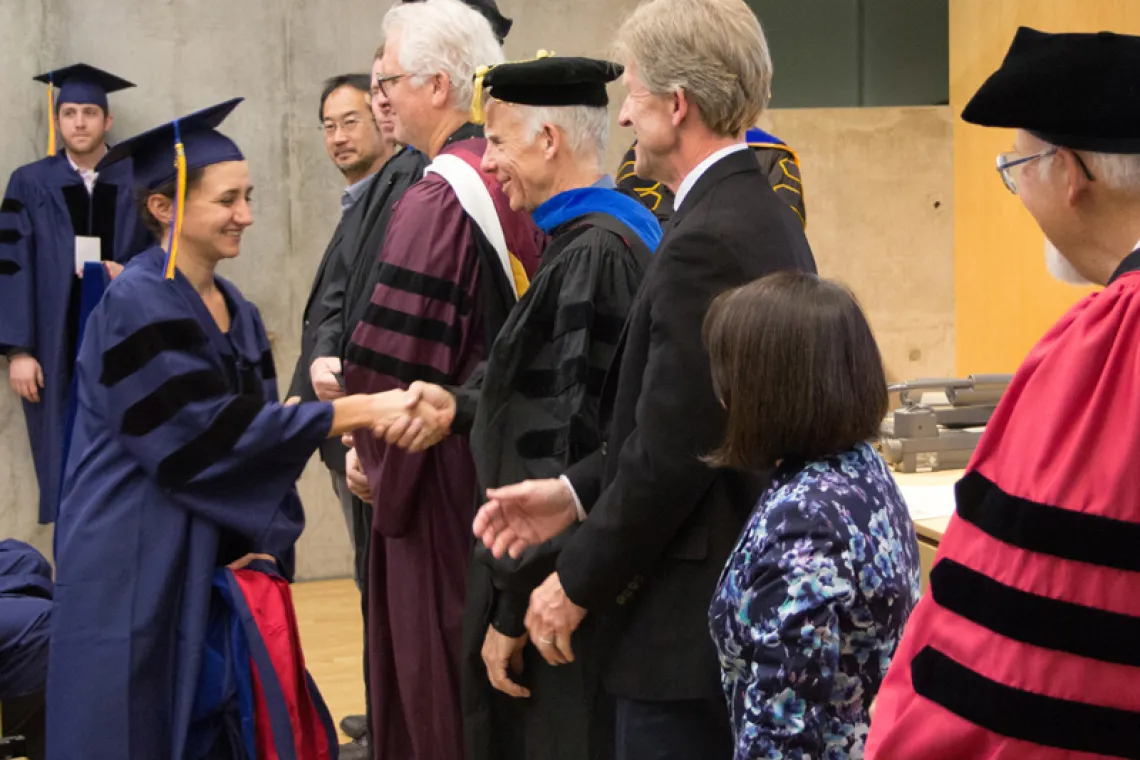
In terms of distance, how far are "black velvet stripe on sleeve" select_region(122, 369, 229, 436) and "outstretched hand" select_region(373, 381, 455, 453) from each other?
40 centimetres

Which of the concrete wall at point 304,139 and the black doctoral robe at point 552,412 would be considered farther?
the concrete wall at point 304,139

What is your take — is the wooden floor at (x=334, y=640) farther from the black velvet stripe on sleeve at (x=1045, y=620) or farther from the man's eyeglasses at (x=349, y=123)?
the black velvet stripe on sleeve at (x=1045, y=620)

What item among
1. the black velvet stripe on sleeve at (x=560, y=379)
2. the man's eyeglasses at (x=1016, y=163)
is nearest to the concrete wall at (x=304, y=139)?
the black velvet stripe on sleeve at (x=560, y=379)

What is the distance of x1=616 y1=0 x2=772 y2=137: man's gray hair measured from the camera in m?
2.09

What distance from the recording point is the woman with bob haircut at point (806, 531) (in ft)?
5.22

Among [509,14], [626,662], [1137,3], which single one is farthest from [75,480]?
[509,14]

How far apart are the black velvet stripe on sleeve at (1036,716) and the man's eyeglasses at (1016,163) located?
51 cm

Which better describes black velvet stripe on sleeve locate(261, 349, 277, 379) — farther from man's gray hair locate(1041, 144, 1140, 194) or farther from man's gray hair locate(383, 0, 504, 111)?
man's gray hair locate(1041, 144, 1140, 194)

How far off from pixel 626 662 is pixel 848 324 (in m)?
0.66

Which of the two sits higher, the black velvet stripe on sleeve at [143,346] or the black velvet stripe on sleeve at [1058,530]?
the black velvet stripe on sleeve at [143,346]

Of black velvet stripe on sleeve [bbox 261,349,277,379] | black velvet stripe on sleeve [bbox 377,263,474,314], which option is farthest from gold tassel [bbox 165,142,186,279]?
black velvet stripe on sleeve [bbox 377,263,474,314]

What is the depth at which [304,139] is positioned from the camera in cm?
645

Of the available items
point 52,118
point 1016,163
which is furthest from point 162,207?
point 52,118

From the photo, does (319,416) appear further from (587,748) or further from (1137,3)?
(1137,3)
